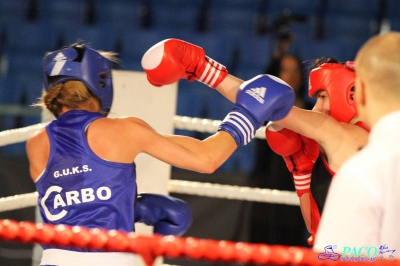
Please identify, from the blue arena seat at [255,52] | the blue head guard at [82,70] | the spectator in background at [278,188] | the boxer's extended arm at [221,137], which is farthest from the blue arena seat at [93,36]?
the boxer's extended arm at [221,137]

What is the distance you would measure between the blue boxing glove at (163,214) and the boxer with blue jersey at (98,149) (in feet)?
0.45

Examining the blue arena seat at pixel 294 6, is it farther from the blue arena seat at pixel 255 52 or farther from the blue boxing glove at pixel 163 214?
the blue boxing glove at pixel 163 214

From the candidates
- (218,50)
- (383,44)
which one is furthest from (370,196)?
(218,50)

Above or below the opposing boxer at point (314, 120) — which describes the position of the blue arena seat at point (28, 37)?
below

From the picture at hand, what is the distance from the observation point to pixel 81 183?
183 centimetres

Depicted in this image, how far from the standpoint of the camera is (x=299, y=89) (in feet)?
11.6

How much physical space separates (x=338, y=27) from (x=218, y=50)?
42.2 inches

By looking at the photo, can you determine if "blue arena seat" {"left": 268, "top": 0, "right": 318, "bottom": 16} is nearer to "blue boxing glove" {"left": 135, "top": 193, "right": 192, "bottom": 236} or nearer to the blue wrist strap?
"blue boxing glove" {"left": 135, "top": 193, "right": 192, "bottom": 236}

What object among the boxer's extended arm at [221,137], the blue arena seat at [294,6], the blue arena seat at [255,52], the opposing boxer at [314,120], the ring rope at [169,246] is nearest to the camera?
the ring rope at [169,246]

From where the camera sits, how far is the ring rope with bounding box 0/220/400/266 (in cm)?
113

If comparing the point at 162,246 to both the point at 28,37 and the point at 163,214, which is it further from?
the point at 28,37

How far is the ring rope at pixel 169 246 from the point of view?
1.13 m

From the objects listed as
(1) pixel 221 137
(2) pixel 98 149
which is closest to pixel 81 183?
(2) pixel 98 149

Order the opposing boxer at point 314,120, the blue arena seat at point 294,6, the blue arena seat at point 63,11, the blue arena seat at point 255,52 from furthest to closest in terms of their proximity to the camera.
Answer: the blue arena seat at point 63,11 → the blue arena seat at point 294,6 → the blue arena seat at point 255,52 → the opposing boxer at point 314,120
